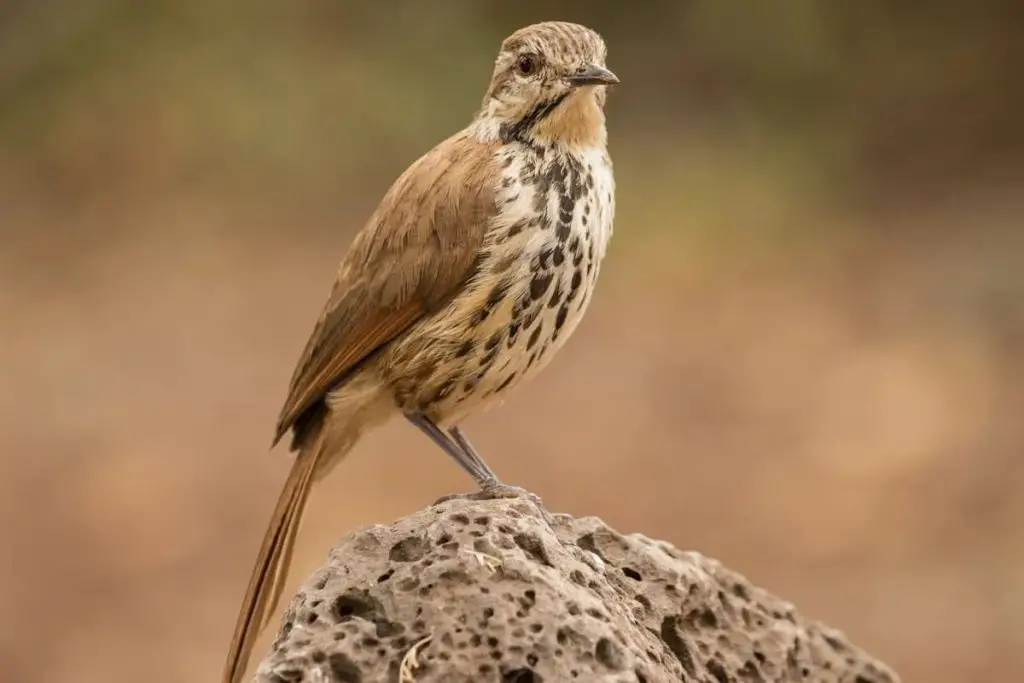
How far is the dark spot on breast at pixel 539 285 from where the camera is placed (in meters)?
4.21

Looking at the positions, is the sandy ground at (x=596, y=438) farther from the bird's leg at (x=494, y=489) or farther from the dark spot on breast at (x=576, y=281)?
the dark spot on breast at (x=576, y=281)

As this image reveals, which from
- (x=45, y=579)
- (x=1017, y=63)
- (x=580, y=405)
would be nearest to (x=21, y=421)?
(x=45, y=579)

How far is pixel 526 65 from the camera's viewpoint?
175 inches

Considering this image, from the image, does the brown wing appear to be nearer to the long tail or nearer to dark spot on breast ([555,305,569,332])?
the long tail

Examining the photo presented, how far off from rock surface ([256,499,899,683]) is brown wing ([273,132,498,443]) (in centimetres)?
72

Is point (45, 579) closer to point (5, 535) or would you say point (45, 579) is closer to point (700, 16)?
point (5, 535)

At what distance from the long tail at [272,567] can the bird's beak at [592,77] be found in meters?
1.15

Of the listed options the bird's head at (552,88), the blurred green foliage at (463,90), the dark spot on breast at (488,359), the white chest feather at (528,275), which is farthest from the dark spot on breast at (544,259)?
the blurred green foliage at (463,90)

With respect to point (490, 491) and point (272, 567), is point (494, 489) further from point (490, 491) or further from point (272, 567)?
point (272, 567)

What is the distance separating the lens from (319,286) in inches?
410

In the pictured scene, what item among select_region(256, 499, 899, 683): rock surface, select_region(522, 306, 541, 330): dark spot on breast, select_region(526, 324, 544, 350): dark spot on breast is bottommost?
select_region(256, 499, 899, 683): rock surface

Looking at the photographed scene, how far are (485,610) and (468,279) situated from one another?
116 centimetres

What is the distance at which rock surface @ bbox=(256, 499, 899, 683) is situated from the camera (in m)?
3.26

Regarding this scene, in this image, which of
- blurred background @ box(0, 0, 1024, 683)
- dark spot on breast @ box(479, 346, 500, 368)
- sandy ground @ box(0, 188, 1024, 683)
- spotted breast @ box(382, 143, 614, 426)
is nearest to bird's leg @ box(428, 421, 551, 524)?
spotted breast @ box(382, 143, 614, 426)
